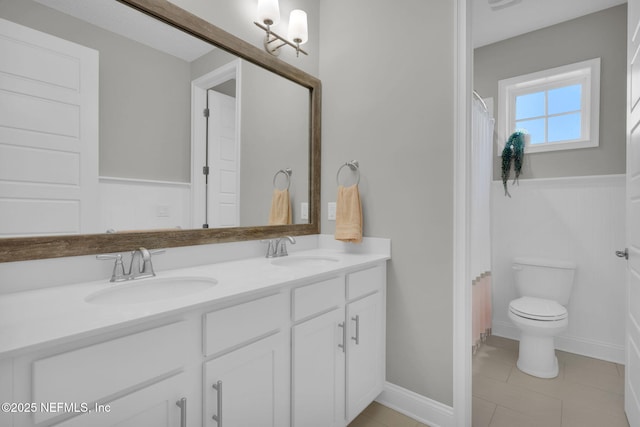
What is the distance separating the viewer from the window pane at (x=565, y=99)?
2551 millimetres

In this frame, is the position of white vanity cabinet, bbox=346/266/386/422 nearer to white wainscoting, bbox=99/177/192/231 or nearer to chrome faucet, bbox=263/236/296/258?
chrome faucet, bbox=263/236/296/258

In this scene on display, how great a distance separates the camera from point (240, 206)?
170cm

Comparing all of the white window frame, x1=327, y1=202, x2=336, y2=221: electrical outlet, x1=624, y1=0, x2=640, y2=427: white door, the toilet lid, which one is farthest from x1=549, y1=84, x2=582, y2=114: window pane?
x1=327, y1=202, x2=336, y2=221: electrical outlet

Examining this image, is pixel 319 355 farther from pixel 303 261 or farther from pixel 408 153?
pixel 408 153

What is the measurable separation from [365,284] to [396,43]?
134 cm

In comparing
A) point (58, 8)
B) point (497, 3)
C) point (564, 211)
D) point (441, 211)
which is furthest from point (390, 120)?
point (564, 211)

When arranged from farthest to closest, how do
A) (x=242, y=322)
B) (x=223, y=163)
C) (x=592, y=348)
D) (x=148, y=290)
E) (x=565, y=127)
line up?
(x=565, y=127) < (x=592, y=348) < (x=223, y=163) < (x=148, y=290) < (x=242, y=322)

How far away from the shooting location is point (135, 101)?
4.20 feet

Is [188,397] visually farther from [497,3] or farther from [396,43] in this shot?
[497,3]

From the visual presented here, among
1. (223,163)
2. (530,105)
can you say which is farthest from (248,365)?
(530,105)

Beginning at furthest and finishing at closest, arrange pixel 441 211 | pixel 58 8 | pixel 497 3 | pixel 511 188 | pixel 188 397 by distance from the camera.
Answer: pixel 511 188
pixel 497 3
pixel 441 211
pixel 58 8
pixel 188 397

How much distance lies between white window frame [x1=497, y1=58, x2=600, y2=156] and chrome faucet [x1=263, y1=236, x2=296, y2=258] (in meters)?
2.10

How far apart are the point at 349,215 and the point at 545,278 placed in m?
1.70

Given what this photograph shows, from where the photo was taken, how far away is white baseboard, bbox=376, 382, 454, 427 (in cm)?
160
